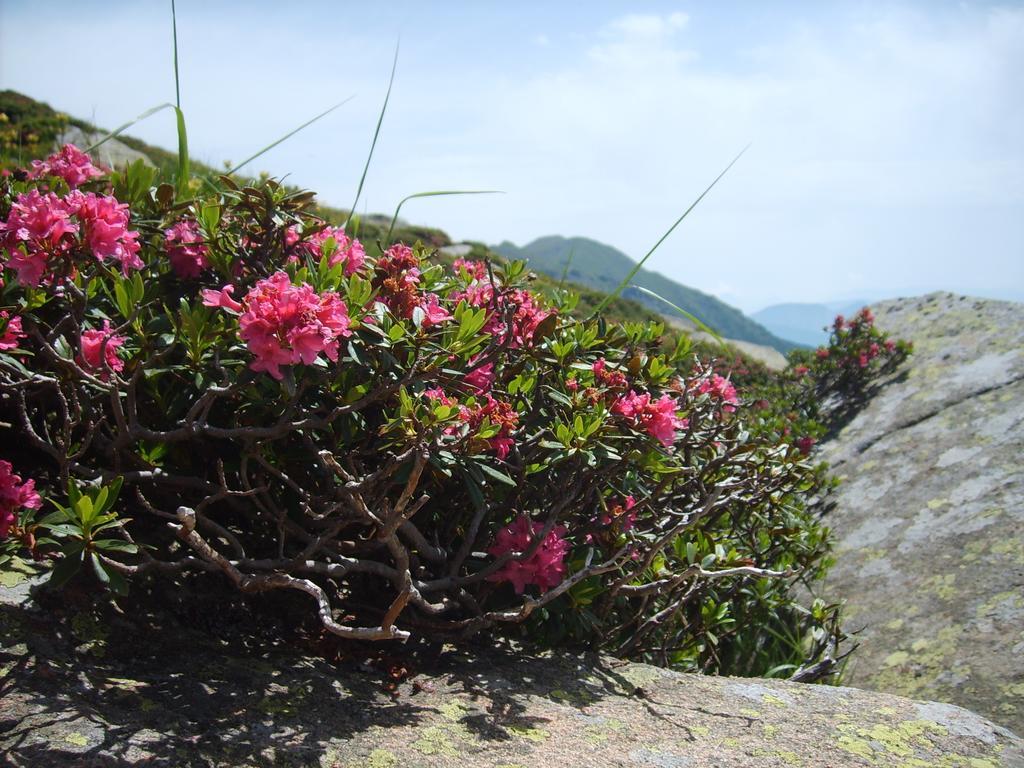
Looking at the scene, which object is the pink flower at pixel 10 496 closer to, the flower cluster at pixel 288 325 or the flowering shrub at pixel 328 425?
the flowering shrub at pixel 328 425

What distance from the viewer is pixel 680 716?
2.04 metres

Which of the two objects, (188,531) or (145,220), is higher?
(145,220)

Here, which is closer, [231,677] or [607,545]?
[231,677]

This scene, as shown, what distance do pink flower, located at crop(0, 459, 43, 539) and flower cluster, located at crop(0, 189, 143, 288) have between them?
1.60 feet

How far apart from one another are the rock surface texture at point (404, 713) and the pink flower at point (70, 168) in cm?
151

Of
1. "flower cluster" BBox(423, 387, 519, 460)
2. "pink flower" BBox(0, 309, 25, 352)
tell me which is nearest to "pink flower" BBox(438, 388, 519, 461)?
"flower cluster" BBox(423, 387, 519, 460)

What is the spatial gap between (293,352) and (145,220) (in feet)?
3.58

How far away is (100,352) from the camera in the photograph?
6.37ft

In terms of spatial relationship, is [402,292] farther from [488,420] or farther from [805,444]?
[805,444]

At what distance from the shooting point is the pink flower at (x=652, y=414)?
216 centimetres

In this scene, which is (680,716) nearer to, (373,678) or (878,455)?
(373,678)

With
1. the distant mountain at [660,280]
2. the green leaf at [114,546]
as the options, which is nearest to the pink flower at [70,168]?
the green leaf at [114,546]

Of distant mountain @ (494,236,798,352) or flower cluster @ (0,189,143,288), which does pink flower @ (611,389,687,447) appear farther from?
distant mountain @ (494,236,798,352)

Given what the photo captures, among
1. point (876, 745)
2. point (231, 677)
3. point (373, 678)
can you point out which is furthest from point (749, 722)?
point (231, 677)
